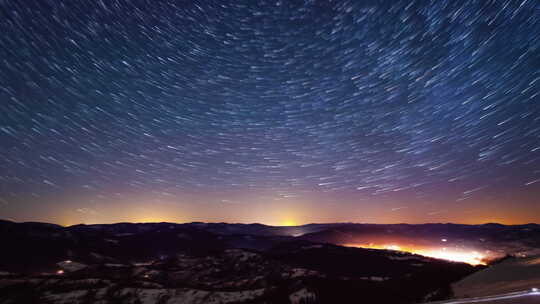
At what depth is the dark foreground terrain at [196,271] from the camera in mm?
50688

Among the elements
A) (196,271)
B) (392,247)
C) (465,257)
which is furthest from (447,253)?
(196,271)

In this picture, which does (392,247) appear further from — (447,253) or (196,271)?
(196,271)

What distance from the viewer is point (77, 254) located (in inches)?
4031

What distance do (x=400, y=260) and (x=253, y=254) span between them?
159ft

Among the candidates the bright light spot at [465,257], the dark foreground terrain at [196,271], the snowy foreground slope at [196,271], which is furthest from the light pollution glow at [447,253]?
the snowy foreground slope at [196,271]

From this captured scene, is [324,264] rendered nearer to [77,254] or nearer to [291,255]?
[291,255]

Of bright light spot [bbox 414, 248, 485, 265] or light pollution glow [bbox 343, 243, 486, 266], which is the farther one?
light pollution glow [bbox 343, 243, 486, 266]

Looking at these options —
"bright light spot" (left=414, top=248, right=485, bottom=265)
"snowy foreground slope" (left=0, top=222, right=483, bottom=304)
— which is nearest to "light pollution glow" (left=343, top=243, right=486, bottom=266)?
"bright light spot" (left=414, top=248, right=485, bottom=265)

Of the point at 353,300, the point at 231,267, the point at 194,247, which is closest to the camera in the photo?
the point at 353,300

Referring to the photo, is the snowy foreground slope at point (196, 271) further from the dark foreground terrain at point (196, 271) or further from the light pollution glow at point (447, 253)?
the light pollution glow at point (447, 253)

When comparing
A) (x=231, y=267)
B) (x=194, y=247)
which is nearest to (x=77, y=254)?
(x=194, y=247)

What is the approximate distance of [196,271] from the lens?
79.1 m

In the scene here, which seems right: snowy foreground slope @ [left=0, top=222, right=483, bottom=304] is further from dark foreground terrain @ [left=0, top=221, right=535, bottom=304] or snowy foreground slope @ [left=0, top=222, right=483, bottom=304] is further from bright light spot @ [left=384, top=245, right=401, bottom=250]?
bright light spot @ [left=384, top=245, right=401, bottom=250]

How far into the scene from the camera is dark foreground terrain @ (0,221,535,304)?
166ft
